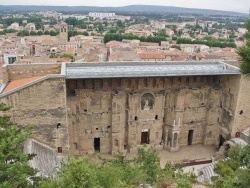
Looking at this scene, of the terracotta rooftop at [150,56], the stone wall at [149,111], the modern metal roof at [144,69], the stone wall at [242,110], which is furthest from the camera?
the terracotta rooftop at [150,56]

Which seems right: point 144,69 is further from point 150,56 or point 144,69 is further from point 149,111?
point 150,56

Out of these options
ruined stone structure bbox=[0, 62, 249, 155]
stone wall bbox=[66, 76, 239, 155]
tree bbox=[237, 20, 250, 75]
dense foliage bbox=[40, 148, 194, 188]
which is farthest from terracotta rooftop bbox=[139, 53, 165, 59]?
tree bbox=[237, 20, 250, 75]

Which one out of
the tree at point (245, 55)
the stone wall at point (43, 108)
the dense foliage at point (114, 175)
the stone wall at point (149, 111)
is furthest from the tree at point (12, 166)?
the stone wall at point (149, 111)

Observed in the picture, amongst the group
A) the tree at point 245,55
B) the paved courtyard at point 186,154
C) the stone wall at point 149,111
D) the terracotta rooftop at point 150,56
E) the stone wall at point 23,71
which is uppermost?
the tree at point 245,55

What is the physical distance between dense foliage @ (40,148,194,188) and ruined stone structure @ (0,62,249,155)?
6202 millimetres

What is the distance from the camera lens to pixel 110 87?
84.8 feet

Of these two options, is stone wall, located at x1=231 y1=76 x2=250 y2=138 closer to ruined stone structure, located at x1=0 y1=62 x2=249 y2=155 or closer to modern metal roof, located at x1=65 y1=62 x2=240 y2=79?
ruined stone structure, located at x1=0 y1=62 x2=249 y2=155

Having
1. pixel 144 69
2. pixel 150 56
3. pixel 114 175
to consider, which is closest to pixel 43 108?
pixel 144 69

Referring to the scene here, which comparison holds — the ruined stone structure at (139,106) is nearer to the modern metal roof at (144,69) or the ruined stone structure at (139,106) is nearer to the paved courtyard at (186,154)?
the modern metal roof at (144,69)

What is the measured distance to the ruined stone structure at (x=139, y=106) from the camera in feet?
79.8

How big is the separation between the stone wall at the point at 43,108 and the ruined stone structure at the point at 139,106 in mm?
73

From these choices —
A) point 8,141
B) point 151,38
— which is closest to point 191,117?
point 8,141

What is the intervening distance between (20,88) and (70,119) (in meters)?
5.90

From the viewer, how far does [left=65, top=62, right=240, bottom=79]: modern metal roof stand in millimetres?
23875
